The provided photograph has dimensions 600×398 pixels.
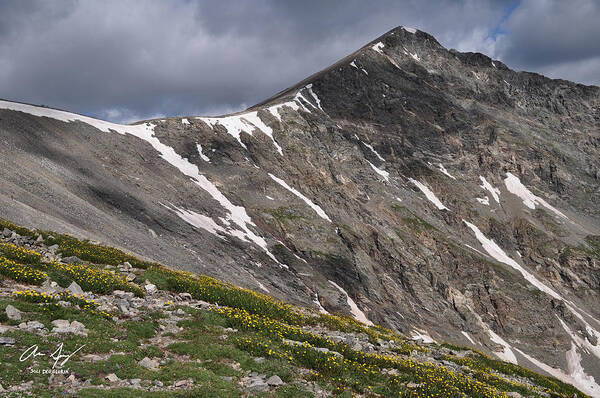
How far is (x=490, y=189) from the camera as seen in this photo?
140125mm

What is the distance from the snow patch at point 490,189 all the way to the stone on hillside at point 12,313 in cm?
14791

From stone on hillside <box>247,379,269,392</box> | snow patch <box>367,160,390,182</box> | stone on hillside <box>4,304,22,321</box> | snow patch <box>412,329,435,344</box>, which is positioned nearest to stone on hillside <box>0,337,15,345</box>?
stone on hillside <box>4,304,22,321</box>

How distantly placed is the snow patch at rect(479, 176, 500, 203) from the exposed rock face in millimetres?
809

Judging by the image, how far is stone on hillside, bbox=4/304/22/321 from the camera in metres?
10.8

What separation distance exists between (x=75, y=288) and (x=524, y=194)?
161514mm

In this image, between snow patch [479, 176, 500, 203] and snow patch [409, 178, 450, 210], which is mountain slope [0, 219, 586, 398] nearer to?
snow patch [409, 178, 450, 210]

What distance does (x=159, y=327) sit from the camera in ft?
43.3

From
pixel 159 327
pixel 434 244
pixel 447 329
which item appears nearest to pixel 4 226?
pixel 159 327

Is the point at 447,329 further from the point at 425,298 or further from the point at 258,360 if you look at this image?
the point at 258,360

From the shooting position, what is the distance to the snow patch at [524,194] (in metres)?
142

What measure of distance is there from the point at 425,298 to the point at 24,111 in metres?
88.2
